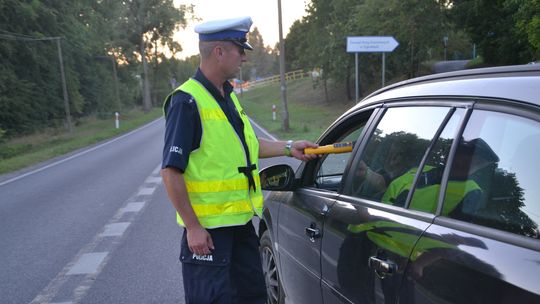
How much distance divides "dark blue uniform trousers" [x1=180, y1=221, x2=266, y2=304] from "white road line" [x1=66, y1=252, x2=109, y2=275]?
277cm

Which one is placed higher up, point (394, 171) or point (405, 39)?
point (405, 39)

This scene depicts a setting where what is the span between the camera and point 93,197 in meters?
8.98

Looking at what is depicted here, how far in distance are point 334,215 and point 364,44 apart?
1226cm

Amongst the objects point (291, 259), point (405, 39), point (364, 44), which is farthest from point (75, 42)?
point (291, 259)

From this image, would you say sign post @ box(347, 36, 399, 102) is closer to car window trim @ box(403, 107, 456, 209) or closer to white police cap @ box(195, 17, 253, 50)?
white police cap @ box(195, 17, 253, 50)

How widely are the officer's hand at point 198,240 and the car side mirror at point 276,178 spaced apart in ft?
2.52

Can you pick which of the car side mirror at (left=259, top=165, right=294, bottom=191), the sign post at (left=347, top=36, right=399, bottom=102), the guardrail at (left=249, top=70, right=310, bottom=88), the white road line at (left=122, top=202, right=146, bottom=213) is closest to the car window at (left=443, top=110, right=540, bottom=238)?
the car side mirror at (left=259, top=165, right=294, bottom=191)

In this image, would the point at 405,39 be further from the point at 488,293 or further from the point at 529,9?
the point at 488,293

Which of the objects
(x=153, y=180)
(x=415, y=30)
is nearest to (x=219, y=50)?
(x=153, y=180)

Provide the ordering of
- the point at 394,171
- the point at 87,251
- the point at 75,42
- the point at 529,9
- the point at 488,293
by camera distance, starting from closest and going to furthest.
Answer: the point at 488,293
the point at 394,171
the point at 87,251
the point at 529,9
the point at 75,42

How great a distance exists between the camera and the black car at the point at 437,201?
1593mm

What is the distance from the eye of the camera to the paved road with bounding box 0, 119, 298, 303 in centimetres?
458

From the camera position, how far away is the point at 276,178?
323cm

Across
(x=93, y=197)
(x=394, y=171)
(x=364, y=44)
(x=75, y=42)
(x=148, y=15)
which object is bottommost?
(x=93, y=197)
